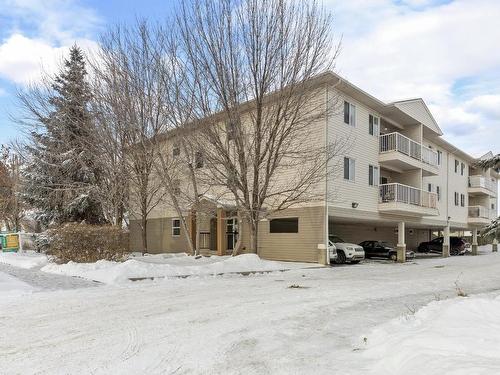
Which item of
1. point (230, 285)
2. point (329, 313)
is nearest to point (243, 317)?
point (329, 313)

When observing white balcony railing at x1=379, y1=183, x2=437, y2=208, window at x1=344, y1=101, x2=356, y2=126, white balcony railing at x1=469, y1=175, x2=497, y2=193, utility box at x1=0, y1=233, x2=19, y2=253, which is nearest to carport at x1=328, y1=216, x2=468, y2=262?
white balcony railing at x1=379, y1=183, x2=437, y2=208

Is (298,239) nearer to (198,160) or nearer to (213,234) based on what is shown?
(198,160)

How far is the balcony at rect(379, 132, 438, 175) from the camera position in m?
26.2

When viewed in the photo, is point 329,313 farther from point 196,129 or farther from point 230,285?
point 196,129

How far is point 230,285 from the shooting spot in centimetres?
1312

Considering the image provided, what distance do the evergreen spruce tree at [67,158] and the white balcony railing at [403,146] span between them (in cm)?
1620

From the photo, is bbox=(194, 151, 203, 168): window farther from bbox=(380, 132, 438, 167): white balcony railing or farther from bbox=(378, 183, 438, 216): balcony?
bbox=(380, 132, 438, 167): white balcony railing

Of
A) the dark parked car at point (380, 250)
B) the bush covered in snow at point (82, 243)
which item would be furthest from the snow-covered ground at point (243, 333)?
the dark parked car at point (380, 250)

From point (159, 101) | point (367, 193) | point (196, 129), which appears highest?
point (159, 101)

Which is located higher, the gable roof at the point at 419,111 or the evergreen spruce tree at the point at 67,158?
the gable roof at the point at 419,111

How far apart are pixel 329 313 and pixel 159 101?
15.3m

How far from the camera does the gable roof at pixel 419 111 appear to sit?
2729 centimetres

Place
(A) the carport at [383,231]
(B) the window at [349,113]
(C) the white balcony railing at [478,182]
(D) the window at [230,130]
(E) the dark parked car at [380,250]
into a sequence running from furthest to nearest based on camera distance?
(C) the white balcony railing at [478,182]
(E) the dark parked car at [380,250]
(A) the carport at [383,231]
(B) the window at [349,113]
(D) the window at [230,130]

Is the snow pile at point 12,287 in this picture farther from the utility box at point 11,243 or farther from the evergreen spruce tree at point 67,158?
the utility box at point 11,243
